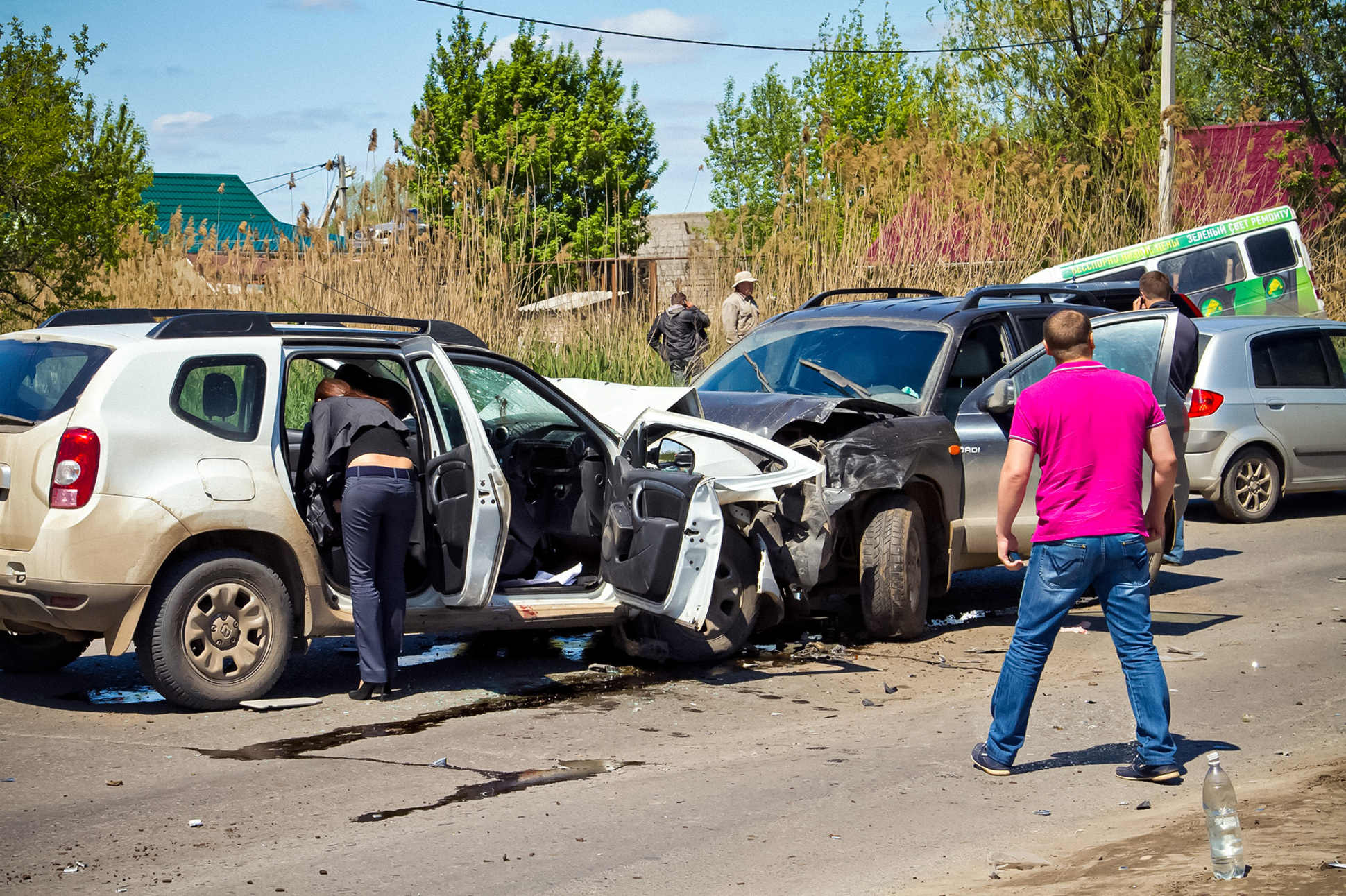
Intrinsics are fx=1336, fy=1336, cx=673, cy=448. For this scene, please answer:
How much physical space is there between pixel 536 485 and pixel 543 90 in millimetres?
40988

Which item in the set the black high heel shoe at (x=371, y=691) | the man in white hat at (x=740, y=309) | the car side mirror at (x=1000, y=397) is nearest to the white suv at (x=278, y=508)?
the black high heel shoe at (x=371, y=691)

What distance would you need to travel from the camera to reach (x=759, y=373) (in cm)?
893

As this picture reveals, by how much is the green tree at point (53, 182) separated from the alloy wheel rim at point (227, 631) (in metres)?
10.2

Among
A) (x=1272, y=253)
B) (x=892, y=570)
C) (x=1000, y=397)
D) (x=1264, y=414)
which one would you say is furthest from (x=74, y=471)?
(x=1272, y=253)

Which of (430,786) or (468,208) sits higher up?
(468,208)

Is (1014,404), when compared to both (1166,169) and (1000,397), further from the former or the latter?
(1166,169)

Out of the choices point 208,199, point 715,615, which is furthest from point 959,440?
point 208,199

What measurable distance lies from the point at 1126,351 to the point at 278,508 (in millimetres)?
5349

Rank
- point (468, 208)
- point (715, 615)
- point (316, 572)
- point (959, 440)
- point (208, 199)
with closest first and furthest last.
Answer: point (316, 572), point (715, 615), point (959, 440), point (468, 208), point (208, 199)

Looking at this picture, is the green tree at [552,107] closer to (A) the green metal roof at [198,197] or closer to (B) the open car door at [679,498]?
(A) the green metal roof at [198,197]

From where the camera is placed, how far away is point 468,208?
600 inches

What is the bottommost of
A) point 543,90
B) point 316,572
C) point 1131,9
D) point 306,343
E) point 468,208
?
point 316,572

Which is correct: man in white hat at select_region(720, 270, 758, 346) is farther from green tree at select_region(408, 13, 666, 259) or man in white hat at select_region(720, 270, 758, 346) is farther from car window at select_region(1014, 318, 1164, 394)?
green tree at select_region(408, 13, 666, 259)

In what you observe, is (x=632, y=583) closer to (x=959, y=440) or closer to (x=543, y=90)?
(x=959, y=440)
